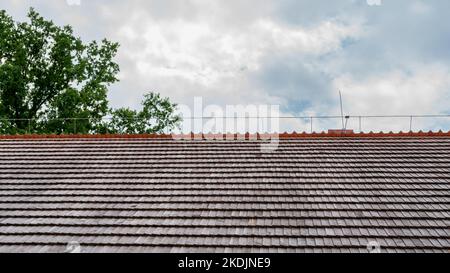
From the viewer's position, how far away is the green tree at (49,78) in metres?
20.6

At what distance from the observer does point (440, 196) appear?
7.87m

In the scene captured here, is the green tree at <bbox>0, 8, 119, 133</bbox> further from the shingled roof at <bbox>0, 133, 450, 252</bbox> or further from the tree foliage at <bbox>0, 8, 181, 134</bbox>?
the shingled roof at <bbox>0, 133, 450, 252</bbox>

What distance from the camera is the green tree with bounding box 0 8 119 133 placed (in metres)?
20.6

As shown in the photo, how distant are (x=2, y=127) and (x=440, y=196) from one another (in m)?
18.8

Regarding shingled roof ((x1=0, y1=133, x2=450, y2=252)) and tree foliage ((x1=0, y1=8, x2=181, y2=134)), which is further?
tree foliage ((x1=0, y1=8, x2=181, y2=134))

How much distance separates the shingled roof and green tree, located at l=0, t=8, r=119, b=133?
9.98 metres

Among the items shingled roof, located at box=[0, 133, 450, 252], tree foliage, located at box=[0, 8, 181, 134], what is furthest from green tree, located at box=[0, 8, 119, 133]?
shingled roof, located at box=[0, 133, 450, 252]

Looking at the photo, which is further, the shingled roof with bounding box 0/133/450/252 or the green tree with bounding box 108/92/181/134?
the green tree with bounding box 108/92/181/134

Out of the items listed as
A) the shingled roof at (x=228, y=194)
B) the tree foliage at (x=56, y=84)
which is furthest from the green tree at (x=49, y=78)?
the shingled roof at (x=228, y=194)

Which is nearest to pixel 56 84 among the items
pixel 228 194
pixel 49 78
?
pixel 49 78

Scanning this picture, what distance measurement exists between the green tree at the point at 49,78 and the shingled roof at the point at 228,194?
32.8ft

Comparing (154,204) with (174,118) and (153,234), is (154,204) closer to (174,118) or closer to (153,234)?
(153,234)

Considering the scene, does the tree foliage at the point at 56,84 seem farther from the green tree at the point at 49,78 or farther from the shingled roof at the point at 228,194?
the shingled roof at the point at 228,194
